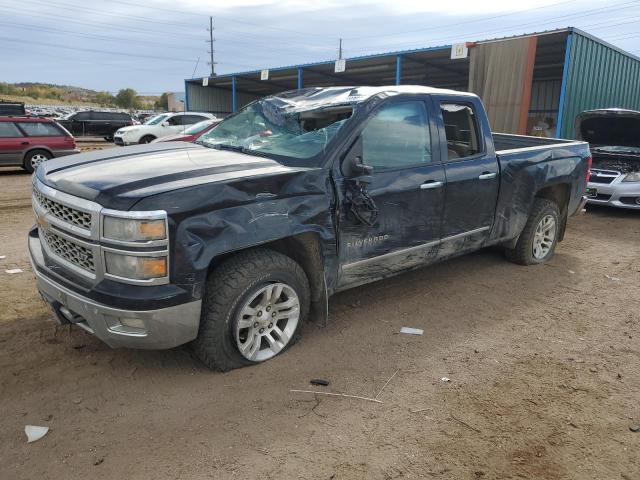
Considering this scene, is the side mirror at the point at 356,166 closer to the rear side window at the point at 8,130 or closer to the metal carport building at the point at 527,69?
the metal carport building at the point at 527,69

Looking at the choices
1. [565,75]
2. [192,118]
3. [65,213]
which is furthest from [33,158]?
[565,75]

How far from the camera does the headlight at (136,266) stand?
2762 mm

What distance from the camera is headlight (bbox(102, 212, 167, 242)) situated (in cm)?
272

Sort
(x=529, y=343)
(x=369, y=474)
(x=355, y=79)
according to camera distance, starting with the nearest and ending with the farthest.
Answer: (x=369, y=474) < (x=529, y=343) < (x=355, y=79)

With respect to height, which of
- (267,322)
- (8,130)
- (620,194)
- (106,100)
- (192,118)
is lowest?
(267,322)

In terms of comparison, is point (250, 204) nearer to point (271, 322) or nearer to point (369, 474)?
point (271, 322)

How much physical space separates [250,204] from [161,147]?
1445mm

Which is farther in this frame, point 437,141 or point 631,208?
point 631,208

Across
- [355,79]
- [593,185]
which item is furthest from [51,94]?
[593,185]

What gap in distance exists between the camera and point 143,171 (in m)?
3.21

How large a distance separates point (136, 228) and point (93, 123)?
27.5 metres

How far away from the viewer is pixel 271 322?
136 inches

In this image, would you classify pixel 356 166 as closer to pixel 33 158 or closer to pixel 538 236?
pixel 538 236

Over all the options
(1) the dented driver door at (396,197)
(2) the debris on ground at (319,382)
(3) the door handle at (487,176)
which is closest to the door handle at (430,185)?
(1) the dented driver door at (396,197)
